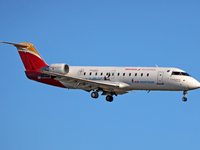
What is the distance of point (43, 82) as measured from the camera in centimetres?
5547

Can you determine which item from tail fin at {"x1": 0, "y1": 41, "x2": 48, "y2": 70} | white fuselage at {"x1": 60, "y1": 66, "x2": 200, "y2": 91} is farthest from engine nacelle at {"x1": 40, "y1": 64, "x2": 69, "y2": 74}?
white fuselage at {"x1": 60, "y1": 66, "x2": 200, "y2": 91}

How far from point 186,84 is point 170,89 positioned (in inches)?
80.6

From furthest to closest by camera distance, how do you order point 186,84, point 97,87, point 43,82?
point 43,82 < point 97,87 < point 186,84

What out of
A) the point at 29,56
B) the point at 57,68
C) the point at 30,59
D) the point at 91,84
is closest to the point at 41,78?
the point at 30,59

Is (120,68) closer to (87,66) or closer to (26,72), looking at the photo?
(87,66)

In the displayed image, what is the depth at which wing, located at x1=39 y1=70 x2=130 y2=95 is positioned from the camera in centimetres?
4997

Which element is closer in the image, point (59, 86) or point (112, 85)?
point (112, 85)

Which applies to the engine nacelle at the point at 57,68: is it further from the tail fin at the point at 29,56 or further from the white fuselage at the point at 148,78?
the white fuselage at the point at 148,78

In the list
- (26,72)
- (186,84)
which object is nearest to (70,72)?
(26,72)

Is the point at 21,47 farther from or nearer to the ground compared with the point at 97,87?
farther from the ground

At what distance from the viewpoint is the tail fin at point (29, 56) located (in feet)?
185

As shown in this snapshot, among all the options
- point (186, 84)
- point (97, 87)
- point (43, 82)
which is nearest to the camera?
point (186, 84)

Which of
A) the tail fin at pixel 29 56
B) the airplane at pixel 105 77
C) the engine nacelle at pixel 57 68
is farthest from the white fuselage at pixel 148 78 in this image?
the tail fin at pixel 29 56

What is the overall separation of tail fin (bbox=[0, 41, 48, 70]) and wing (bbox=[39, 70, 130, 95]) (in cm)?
522
